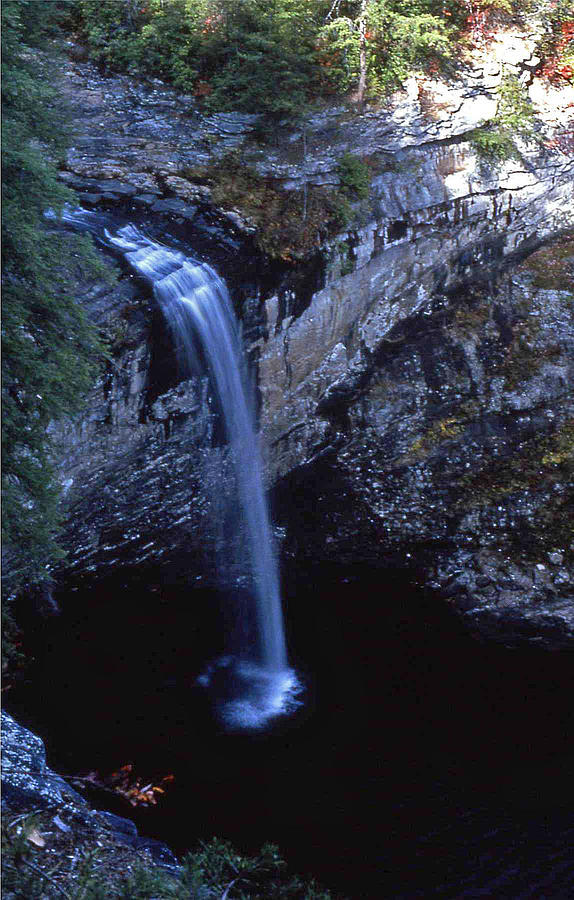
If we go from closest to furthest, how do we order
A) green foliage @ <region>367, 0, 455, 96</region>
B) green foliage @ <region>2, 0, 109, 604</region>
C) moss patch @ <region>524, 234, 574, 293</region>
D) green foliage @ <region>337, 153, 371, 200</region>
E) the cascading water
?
green foliage @ <region>2, 0, 109, 604</region> < the cascading water < green foliage @ <region>337, 153, 371, 200</region> < green foliage @ <region>367, 0, 455, 96</region> < moss patch @ <region>524, 234, 574, 293</region>

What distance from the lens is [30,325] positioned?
8883 millimetres

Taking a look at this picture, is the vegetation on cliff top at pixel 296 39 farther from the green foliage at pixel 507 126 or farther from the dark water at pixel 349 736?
the dark water at pixel 349 736

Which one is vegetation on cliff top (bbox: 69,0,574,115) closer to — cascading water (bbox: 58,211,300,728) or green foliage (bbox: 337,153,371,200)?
green foliage (bbox: 337,153,371,200)

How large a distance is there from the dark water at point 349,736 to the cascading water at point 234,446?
0.45 m

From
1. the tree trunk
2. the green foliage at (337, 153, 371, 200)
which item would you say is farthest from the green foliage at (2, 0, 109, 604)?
the tree trunk

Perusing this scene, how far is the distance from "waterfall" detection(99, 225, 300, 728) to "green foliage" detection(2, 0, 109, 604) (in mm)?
3917

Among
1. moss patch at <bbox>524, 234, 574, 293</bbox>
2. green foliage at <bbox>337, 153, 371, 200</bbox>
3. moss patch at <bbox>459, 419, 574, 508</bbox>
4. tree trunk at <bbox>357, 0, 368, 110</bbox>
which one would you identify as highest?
tree trunk at <bbox>357, 0, 368, 110</bbox>

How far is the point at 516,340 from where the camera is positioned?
703 inches

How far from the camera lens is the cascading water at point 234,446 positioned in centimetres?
1353

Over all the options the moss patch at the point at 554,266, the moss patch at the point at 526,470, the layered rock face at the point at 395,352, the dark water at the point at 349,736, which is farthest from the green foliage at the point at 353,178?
the dark water at the point at 349,736

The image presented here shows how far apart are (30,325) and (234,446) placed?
280 inches

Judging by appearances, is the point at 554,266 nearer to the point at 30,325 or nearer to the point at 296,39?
the point at 296,39

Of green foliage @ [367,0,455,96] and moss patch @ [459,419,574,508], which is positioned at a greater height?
green foliage @ [367,0,455,96]

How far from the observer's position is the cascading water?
13.5 metres
